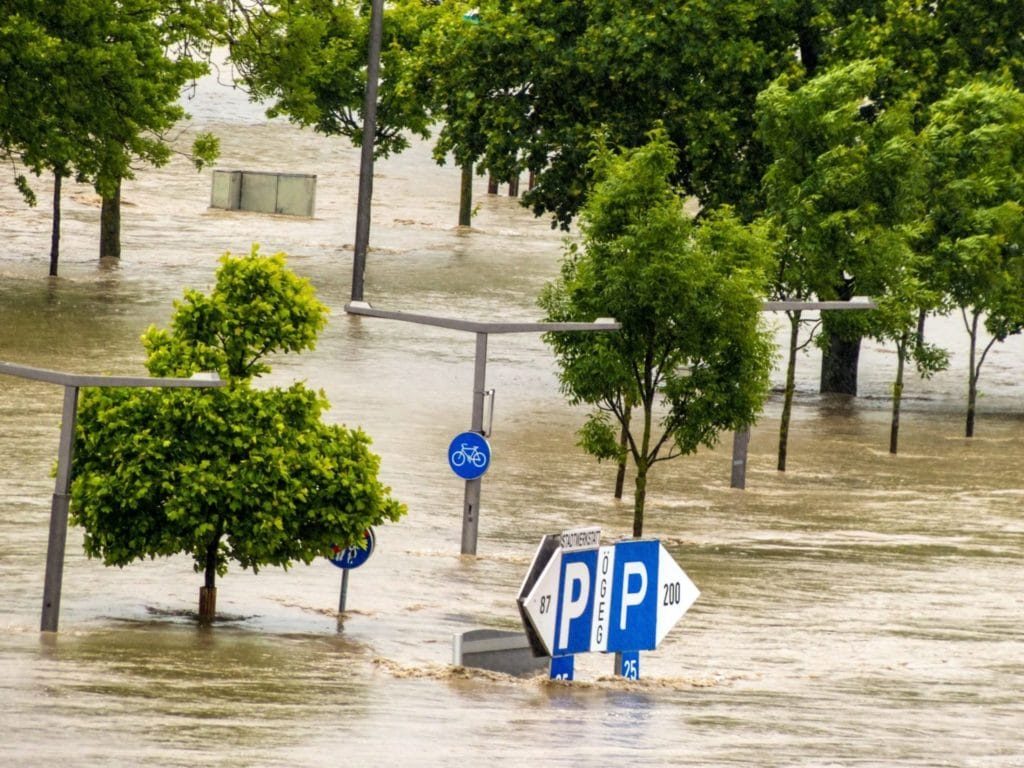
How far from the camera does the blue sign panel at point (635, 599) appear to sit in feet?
56.8

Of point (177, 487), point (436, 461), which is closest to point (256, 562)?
point (177, 487)

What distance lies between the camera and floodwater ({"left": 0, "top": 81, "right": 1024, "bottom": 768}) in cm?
1416

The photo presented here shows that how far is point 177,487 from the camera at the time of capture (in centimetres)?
2022

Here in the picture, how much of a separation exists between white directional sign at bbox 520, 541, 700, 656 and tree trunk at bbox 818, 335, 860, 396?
101 feet

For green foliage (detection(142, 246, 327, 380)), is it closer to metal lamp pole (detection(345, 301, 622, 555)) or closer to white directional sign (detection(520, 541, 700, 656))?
white directional sign (detection(520, 541, 700, 656))

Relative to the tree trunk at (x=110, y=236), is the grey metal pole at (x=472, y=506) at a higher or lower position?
lower

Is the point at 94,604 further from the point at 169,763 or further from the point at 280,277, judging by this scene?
the point at 169,763

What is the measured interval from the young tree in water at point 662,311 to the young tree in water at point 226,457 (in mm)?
9126

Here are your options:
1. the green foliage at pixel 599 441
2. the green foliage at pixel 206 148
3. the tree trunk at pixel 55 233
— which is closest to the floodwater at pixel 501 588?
the tree trunk at pixel 55 233

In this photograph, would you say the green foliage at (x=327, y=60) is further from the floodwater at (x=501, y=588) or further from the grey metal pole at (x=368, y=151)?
the floodwater at (x=501, y=588)

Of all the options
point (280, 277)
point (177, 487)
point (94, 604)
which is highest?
point (280, 277)

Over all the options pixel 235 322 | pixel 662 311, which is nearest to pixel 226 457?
pixel 235 322

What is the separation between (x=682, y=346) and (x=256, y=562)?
10.8 metres

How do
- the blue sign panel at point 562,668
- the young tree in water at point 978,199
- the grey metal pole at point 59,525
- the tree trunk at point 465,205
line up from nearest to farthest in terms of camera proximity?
1. the blue sign panel at point 562,668
2. the grey metal pole at point 59,525
3. the young tree in water at point 978,199
4. the tree trunk at point 465,205
